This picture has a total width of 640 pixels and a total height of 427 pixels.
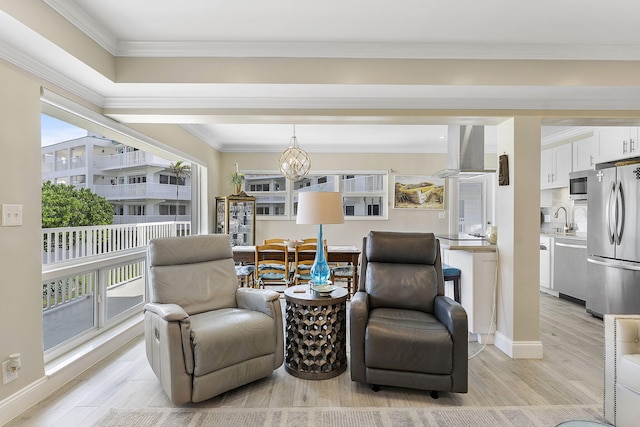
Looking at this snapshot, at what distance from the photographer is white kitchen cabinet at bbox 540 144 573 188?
4.95 m

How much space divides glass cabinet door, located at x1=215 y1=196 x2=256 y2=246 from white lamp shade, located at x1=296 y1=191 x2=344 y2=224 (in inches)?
126

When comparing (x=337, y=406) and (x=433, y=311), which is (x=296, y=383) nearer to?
(x=337, y=406)

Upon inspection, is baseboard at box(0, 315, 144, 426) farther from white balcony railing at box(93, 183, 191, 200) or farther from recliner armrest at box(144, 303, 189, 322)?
white balcony railing at box(93, 183, 191, 200)

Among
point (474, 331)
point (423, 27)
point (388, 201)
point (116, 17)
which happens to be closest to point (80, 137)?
point (116, 17)

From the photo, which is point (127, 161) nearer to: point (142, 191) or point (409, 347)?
point (142, 191)

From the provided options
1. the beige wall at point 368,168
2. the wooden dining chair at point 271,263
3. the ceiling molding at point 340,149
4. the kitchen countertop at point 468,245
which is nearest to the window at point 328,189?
the beige wall at point 368,168

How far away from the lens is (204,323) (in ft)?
7.60

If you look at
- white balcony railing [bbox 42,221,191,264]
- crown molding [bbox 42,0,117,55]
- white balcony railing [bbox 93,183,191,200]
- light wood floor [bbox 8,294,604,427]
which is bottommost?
light wood floor [bbox 8,294,604,427]

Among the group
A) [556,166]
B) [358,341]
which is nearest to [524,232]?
[358,341]

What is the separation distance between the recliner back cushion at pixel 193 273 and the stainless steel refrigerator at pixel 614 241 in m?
3.95

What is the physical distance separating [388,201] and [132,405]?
482cm

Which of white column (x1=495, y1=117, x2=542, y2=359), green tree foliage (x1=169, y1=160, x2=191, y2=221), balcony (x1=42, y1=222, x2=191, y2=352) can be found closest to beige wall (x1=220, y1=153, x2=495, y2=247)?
green tree foliage (x1=169, y1=160, x2=191, y2=221)

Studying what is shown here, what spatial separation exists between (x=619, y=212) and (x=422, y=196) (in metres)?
2.82

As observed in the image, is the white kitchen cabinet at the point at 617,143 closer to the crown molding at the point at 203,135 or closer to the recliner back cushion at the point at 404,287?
the recliner back cushion at the point at 404,287
